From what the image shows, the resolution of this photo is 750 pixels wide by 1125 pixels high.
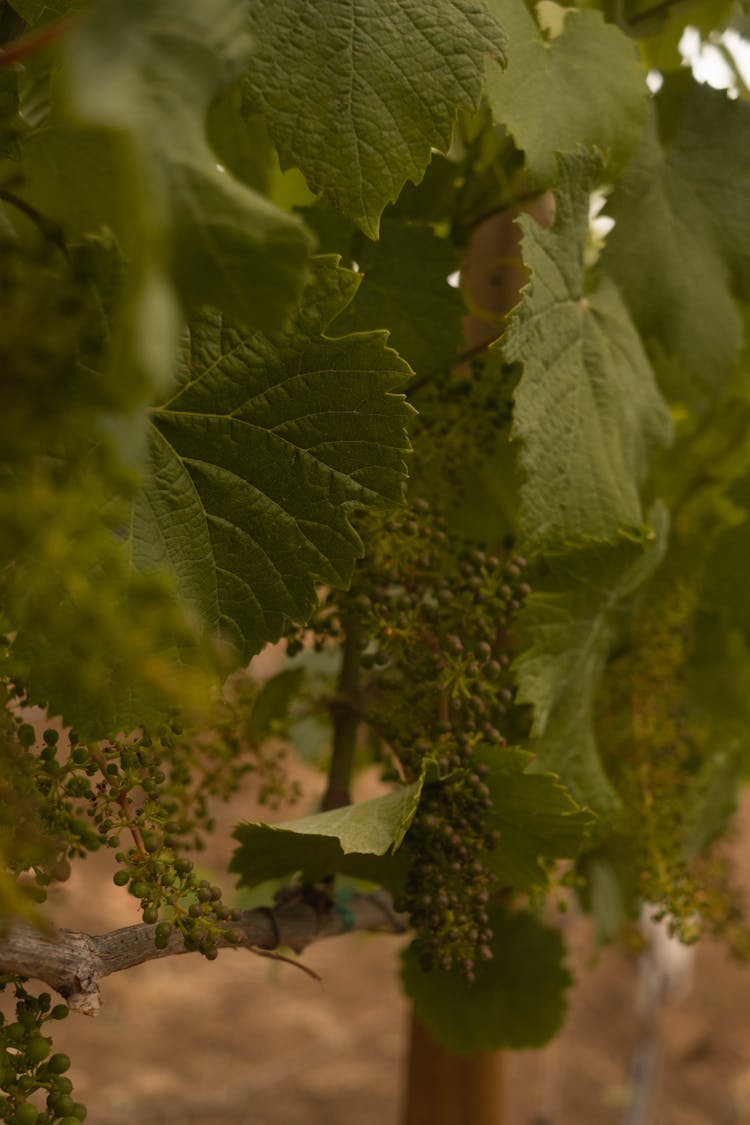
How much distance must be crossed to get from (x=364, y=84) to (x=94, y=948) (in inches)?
13.4

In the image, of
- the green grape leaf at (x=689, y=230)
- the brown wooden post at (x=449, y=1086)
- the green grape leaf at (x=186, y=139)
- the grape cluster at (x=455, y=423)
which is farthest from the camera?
the brown wooden post at (x=449, y=1086)

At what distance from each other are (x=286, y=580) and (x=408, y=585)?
0.10 metres

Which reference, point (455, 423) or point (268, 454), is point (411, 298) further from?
point (268, 454)

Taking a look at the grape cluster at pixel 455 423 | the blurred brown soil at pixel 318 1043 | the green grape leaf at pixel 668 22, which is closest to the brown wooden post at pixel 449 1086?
the grape cluster at pixel 455 423

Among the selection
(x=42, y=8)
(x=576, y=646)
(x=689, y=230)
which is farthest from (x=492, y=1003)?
(x=42, y=8)

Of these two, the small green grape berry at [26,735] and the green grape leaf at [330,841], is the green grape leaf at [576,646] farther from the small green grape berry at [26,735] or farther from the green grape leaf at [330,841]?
the small green grape berry at [26,735]

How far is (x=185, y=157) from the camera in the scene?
9.6 inches

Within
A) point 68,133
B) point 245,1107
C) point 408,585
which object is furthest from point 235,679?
point 245,1107

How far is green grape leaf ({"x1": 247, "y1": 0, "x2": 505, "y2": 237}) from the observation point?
1.43 ft

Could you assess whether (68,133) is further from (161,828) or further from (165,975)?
(165,975)

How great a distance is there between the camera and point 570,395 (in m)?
0.56

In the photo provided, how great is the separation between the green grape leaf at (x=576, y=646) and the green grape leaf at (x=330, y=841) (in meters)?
0.10

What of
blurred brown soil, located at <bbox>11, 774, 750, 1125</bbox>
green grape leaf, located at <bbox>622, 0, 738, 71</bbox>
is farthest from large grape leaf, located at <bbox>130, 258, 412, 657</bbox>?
blurred brown soil, located at <bbox>11, 774, 750, 1125</bbox>

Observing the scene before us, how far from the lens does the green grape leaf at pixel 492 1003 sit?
729 mm
